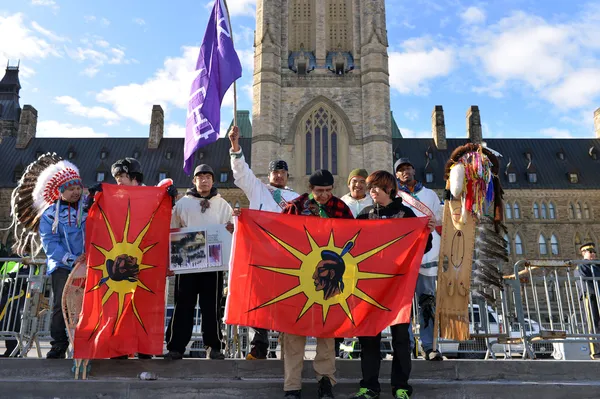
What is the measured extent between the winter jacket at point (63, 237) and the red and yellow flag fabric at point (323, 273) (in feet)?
5.76

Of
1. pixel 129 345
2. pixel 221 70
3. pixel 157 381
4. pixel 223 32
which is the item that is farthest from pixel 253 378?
pixel 223 32

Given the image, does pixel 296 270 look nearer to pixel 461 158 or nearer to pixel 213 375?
pixel 213 375

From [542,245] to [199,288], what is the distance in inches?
1411

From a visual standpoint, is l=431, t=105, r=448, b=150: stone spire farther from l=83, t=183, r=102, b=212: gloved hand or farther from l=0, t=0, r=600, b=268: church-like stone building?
l=83, t=183, r=102, b=212: gloved hand

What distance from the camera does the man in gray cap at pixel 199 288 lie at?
4.97 metres

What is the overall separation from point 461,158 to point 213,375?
335 centimetres

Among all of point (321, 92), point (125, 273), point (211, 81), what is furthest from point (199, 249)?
point (321, 92)

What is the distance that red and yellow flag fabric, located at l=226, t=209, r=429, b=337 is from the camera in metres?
4.23

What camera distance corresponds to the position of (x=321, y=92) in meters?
30.5

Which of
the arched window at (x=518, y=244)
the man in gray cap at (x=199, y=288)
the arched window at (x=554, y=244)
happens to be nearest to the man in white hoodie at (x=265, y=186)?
the man in gray cap at (x=199, y=288)

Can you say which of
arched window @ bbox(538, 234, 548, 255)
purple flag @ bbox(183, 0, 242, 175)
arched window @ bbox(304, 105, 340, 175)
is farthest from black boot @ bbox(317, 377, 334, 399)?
arched window @ bbox(538, 234, 548, 255)

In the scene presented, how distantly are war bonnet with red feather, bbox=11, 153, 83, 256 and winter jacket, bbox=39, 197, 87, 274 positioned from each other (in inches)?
8.1

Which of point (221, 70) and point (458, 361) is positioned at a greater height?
point (221, 70)

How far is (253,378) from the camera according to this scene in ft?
15.0
